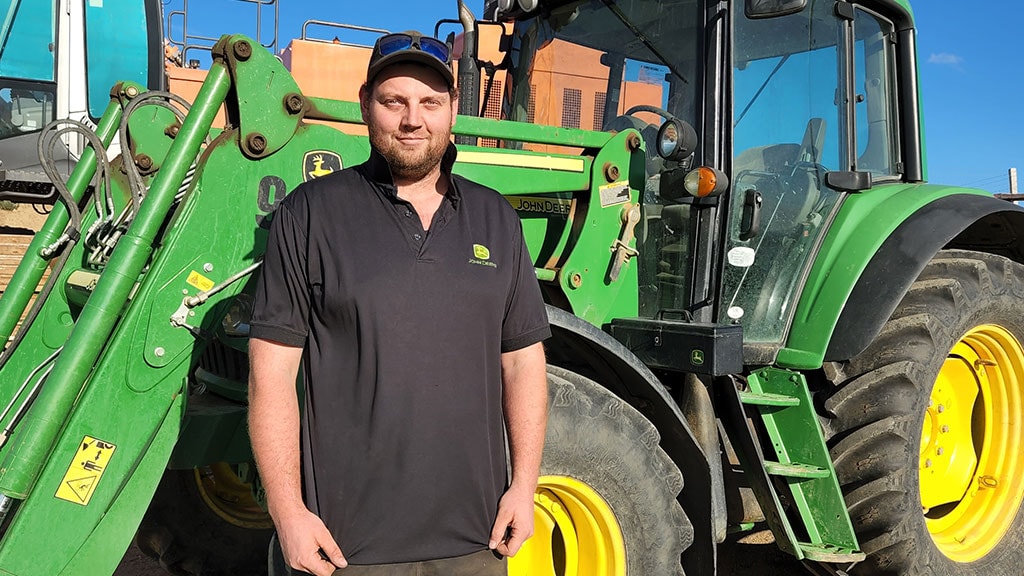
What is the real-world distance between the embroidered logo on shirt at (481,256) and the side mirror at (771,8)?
5.60 ft

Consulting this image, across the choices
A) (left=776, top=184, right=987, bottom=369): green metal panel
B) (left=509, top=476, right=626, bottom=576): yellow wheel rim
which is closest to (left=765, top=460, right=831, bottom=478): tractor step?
(left=776, top=184, right=987, bottom=369): green metal panel

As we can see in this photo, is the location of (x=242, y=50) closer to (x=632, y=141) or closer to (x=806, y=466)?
(x=632, y=141)

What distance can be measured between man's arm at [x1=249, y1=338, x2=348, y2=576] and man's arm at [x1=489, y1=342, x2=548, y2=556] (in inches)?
15.7

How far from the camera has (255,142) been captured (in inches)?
107

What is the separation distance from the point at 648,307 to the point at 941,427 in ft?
5.19

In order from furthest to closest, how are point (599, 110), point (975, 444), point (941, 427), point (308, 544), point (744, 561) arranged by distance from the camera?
point (744, 561) < point (975, 444) < point (941, 427) < point (599, 110) < point (308, 544)

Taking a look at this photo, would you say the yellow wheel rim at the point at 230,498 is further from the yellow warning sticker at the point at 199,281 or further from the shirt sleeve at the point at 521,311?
the shirt sleeve at the point at 521,311

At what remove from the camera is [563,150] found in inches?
148

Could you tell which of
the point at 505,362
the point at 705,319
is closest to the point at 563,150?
the point at 705,319

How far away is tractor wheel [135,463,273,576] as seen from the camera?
3.94m

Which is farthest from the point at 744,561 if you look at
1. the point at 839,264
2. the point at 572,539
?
the point at 572,539

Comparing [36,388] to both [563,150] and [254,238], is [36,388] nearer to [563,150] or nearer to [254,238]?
[254,238]

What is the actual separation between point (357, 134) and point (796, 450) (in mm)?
2093

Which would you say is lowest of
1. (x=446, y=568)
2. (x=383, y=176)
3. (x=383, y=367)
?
(x=446, y=568)
